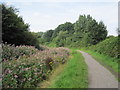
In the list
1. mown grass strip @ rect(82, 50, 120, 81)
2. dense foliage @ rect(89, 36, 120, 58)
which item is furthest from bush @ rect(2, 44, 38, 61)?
dense foliage @ rect(89, 36, 120, 58)

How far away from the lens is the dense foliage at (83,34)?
32.1 m

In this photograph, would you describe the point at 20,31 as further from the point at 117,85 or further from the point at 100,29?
the point at 100,29

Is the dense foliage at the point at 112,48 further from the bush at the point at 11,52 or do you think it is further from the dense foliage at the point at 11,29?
the dense foliage at the point at 11,29

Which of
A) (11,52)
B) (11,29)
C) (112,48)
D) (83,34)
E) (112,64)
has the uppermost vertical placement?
(83,34)

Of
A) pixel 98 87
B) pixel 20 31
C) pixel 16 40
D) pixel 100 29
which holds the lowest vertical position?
pixel 98 87

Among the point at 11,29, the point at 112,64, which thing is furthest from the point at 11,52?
the point at 112,64

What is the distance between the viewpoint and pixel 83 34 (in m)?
50.5

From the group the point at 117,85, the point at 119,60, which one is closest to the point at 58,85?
the point at 117,85

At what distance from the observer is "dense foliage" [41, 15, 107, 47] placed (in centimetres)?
3209

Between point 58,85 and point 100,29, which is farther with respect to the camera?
point 100,29

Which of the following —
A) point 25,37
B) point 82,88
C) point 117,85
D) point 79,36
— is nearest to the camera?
point 82,88

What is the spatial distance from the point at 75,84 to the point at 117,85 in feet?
6.21

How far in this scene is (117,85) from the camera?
18.1 feet

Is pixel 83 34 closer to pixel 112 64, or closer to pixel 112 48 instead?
pixel 112 48
